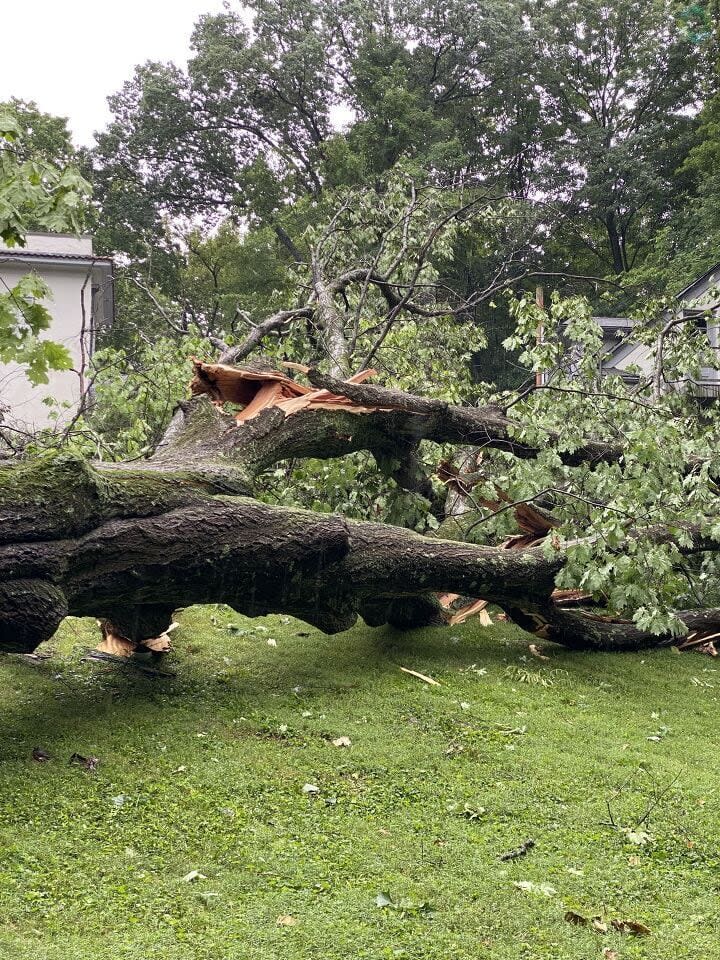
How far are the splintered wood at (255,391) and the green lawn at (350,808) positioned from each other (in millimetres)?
1583

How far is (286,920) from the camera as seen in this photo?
291cm

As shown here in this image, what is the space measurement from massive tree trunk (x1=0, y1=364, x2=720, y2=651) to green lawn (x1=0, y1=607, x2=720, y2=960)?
499 mm

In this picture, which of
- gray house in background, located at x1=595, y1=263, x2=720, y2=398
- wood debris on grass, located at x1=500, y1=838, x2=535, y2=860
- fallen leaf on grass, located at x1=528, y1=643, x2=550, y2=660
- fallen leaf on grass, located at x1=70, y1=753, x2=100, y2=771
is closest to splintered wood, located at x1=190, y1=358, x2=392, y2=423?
fallen leaf on grass, located at x1=528, y1=643, x2=550, y2=660

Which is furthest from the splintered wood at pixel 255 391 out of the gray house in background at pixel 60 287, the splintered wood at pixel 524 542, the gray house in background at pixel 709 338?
the gray house in background at pixel 60 287

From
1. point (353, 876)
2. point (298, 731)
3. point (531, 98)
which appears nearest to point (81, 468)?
point (298, 731)

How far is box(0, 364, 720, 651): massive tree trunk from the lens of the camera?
12.7ft

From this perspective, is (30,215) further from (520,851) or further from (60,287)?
(60,287)

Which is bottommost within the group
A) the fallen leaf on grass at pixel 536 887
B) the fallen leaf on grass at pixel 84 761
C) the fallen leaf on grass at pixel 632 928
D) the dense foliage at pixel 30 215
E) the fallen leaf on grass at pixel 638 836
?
the fallen leaf on grass at pixel 638 836

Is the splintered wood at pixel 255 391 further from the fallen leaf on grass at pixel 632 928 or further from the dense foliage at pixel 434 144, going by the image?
the dense foliage at pixel 434 144

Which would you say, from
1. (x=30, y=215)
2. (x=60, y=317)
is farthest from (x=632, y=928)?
(x=60, y=317)

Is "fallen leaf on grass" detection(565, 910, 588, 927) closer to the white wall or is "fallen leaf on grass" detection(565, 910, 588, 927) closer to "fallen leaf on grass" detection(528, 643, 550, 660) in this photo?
"fallen leaf on grass" detection(528, 643, 550, 660)

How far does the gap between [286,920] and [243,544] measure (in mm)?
1986

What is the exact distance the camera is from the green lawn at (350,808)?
2889 millimetres

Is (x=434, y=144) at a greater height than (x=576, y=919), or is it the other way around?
(x=434, y=144)
